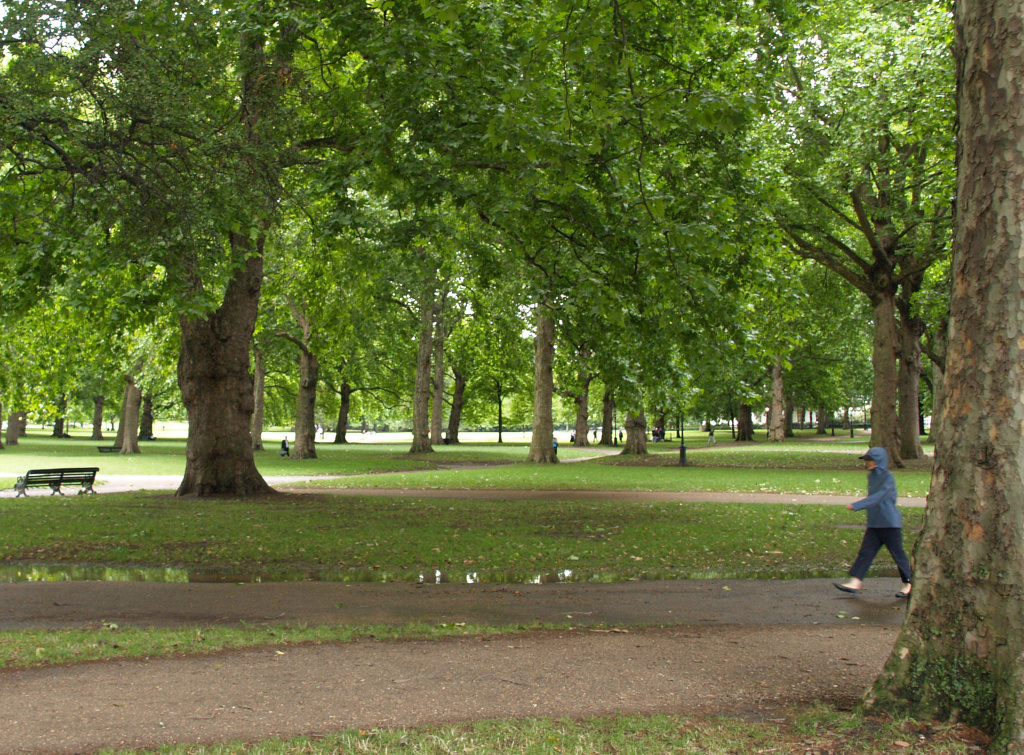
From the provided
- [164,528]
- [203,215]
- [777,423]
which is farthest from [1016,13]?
[777,423]

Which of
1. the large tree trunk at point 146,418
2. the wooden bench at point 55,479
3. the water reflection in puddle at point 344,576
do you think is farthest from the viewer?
the large tree trunk at point 146,418

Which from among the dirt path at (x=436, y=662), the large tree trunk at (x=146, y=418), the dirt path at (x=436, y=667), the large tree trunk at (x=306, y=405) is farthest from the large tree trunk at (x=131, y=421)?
the dirt path at (x=436, y=667)

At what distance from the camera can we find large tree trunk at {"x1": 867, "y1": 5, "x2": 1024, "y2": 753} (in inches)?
170

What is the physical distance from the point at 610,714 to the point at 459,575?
4.91 m

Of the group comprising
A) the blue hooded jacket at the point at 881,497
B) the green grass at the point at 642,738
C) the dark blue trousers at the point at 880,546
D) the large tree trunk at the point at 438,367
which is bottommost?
the green grass at the point at 642,738

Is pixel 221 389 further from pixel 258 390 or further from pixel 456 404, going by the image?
pixel 456 404

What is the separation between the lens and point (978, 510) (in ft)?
14.6

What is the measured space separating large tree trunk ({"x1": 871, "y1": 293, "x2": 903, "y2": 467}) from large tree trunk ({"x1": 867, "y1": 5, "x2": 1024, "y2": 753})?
22.1m

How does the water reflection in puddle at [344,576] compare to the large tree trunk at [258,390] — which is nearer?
the water reflection in puddle at [344,576]

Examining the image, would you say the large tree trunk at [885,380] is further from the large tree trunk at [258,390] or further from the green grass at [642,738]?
the large tree trunk at [258,390]

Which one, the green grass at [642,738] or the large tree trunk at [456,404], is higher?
the large tree trunk at [456,404]

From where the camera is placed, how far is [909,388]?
96.6ft

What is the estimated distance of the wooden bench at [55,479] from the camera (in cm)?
1715

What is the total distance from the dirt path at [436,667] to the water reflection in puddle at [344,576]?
2.59 feet
